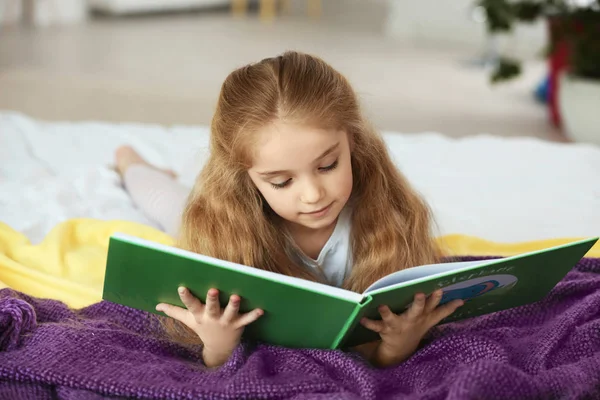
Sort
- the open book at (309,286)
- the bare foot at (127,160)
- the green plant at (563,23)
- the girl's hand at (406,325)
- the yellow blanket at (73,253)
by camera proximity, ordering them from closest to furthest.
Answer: the open book at (309,286) → the girl's hand at (406,325) → the yellow blanket at (73,253) → the bare foot at (127,160) → the green plant at (563,23)

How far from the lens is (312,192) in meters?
1.14

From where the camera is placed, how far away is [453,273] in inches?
39.6

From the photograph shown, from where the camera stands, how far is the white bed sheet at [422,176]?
182 cm

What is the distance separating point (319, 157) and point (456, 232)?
0.74 m

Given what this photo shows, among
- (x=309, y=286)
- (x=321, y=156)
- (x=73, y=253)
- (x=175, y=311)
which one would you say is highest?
(x=321, y=156)

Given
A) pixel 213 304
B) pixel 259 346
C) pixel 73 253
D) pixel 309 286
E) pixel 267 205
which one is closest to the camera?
pixel 309 286

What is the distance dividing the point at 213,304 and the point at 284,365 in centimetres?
15

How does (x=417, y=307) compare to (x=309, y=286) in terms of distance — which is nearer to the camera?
(x=309, y=286)

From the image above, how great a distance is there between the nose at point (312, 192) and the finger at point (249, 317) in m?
0.17

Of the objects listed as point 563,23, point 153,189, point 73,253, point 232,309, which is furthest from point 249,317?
point 563,23

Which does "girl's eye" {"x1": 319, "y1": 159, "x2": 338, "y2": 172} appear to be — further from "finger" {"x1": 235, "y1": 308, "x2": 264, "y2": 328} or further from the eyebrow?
"finger" {"x1": 235, "y1": 308, "x2": 264, "y2": 328}

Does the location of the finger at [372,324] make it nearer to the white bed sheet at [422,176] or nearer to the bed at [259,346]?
A: the bed at [259,346]

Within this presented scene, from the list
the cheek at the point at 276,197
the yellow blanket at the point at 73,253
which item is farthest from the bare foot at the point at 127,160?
the cheek at the point at 276,197

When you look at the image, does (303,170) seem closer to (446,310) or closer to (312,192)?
(312,192)
